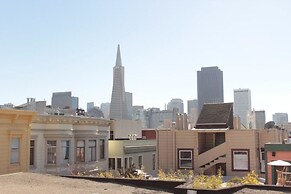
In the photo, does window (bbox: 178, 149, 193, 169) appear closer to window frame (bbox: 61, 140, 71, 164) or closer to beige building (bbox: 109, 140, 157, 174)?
beige building (bbox: 109, 140, 157, 174)

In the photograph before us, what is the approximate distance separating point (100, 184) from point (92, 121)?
64.8 ft

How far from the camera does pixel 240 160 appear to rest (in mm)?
36000

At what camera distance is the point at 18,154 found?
91.1 feet

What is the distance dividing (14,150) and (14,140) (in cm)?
76

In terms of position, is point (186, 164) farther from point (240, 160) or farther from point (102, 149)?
point (102, 149)

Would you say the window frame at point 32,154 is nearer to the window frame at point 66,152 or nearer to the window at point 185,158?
the window frame at point 66,152

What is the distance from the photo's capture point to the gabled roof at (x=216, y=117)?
39.0 metres

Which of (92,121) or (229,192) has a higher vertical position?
(92,121)

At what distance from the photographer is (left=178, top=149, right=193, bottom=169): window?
37.9 metres

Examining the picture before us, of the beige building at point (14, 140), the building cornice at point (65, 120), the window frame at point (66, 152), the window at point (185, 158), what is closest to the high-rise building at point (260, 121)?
the window at point (185, 158)

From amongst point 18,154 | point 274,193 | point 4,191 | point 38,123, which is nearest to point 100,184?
point 4,191

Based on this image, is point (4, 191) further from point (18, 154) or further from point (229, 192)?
point (18, 154)

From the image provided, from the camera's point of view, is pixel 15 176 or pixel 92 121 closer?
pixel 15 176

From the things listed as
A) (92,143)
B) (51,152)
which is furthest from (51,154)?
(92,143)
